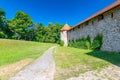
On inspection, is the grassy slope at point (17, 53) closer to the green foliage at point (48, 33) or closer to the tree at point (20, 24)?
the tree at point (20, 24)

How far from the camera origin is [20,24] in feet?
213

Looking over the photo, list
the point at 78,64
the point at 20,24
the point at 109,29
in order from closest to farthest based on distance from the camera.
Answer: the point at 78,64
the point at 109,29
the point at 20,24

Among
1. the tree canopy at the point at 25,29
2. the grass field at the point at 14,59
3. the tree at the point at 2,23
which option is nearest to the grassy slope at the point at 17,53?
the grass field at the point at 14,59

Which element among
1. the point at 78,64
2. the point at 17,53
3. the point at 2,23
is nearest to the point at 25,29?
the point at 2,23

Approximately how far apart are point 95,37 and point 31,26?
158ft

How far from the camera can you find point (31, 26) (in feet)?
230

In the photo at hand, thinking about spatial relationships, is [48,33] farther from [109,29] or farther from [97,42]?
[109,29]

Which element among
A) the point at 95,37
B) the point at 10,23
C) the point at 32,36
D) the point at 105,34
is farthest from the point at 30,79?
the point at 32,36

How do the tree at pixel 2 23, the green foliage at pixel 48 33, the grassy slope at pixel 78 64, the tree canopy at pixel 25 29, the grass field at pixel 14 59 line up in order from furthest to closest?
the green foliage at pixel 48 33 → the tree canopy at pixel 25 29 → the tree at pixel 2 23 → the grass field at pixel 14 59 → the grassy slope at pixel 78 64

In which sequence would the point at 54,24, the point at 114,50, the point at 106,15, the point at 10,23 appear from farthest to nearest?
the point at 54,24 → the point at 10,23 → the point at 106,15 → the point at 114,50

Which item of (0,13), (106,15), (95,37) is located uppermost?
(0,13)

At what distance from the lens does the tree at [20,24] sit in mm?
63338

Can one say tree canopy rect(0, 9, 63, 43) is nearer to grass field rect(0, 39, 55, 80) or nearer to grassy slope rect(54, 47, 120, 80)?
grass field rect(0, 39, 55, 80)

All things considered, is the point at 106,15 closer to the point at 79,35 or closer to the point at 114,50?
the point at 114,50
